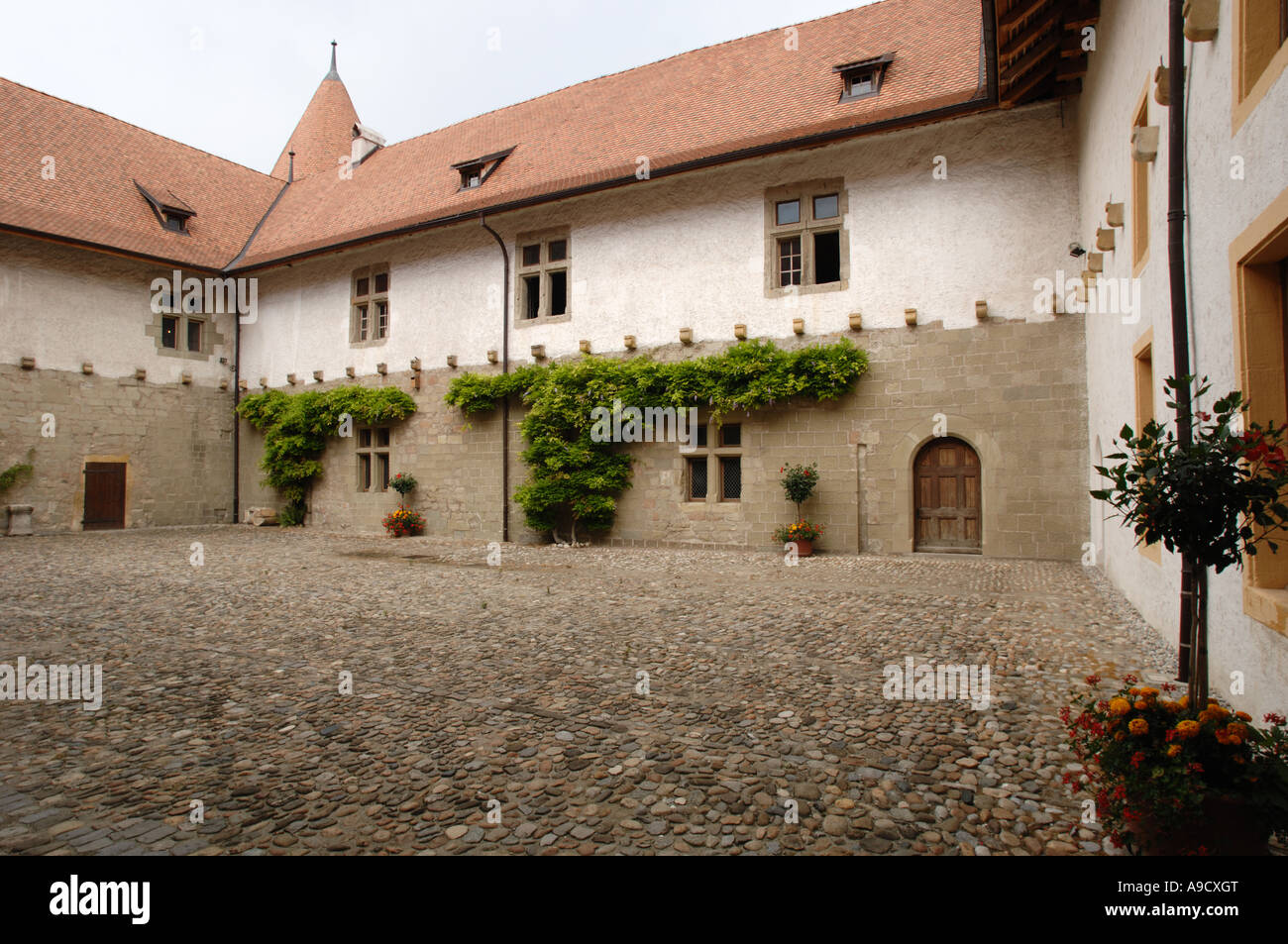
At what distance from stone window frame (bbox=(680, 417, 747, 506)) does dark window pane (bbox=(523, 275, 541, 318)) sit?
4502mm

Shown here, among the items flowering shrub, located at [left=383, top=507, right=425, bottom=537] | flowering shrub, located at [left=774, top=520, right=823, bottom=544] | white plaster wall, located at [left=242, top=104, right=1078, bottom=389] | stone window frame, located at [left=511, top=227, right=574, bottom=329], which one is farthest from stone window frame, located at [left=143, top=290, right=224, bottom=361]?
flowering shrub, located at [left=774, top=520, right=823, bottom=544]

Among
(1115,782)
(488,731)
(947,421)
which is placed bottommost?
(488,731)

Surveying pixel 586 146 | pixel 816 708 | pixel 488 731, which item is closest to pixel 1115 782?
pixel 816 708

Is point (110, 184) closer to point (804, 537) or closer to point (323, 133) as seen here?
point (323, 133)

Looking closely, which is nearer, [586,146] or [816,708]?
[816,708]

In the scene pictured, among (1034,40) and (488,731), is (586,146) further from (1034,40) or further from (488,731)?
(488,731)

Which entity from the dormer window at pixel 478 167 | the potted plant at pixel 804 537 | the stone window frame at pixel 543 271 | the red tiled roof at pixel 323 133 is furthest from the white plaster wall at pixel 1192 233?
the red tiled roof at pixel 323 133

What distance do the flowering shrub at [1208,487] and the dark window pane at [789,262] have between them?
34.1ft

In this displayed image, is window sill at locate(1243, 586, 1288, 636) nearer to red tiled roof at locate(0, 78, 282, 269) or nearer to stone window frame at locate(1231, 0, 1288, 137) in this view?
stone window frame at locate(1231, 0, 1288, 137)

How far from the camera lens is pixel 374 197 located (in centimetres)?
1839

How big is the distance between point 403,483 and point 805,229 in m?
9.34

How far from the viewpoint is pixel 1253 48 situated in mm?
3531

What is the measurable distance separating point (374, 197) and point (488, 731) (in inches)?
689

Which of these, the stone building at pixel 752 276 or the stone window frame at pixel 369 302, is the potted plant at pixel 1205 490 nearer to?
the stone building at pixel 752 276
